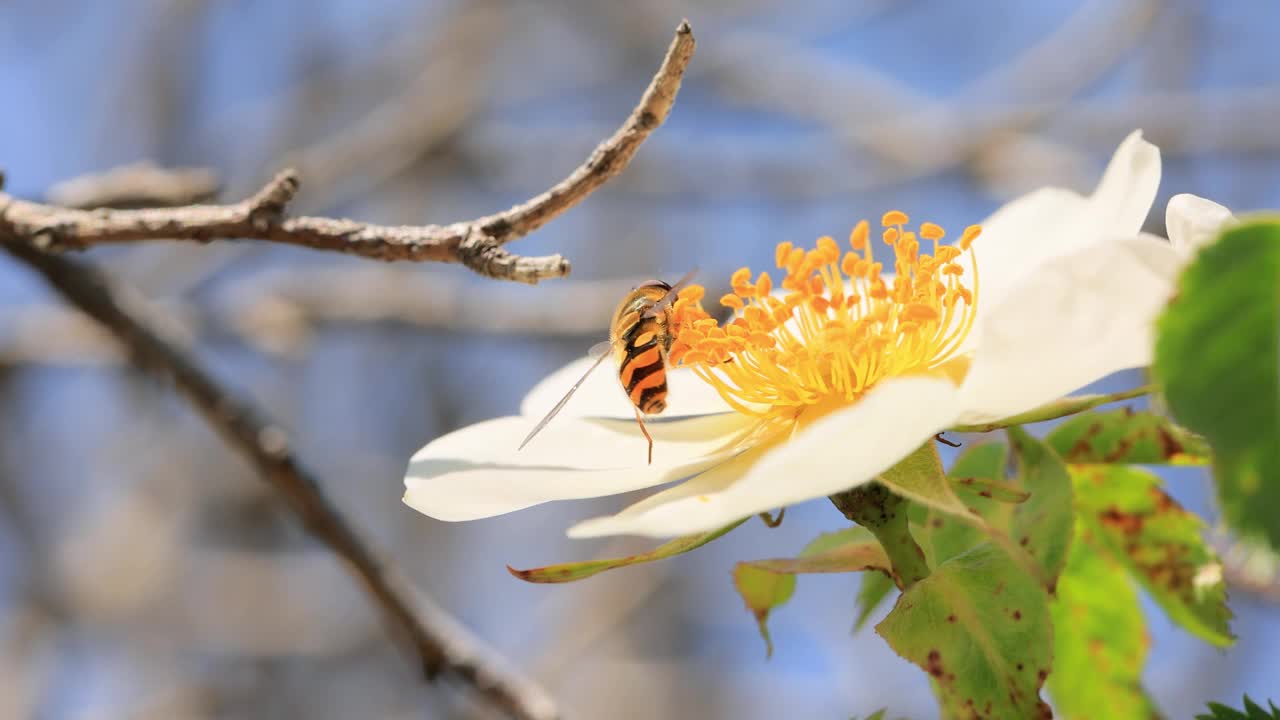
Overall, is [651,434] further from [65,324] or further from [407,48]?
[407,48]

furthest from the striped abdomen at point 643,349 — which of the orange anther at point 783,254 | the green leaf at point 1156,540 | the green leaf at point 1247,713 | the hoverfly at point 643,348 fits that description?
the green leaf at point 1247,713

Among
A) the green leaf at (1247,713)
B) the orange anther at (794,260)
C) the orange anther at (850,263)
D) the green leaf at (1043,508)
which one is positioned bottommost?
the green leaf at (1247,713)

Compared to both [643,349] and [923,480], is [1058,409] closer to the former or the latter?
[923,480]

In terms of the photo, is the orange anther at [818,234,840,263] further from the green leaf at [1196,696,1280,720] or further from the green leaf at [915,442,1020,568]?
the green leaf at [1196,696,1280,720]

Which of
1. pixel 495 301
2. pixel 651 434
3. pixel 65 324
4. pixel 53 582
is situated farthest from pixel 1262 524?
pixel 53 582

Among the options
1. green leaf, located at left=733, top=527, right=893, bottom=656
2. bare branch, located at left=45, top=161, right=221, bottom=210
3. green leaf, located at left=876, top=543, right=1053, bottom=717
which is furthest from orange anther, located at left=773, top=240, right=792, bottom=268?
bare branch, located at left=45, top=161, right=221, bottom=210

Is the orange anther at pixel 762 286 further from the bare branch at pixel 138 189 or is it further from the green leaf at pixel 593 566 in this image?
the bare branch at pixel 138 189

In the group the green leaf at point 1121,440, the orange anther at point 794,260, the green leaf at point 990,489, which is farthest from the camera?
the orange anther at point 794,260
